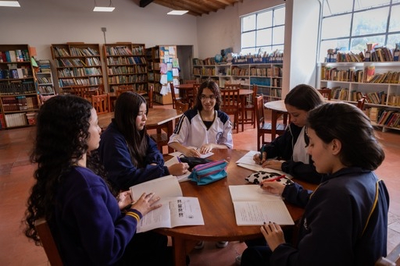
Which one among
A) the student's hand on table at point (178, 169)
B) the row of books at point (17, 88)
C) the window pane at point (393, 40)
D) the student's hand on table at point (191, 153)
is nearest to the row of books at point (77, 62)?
the row of books at point (17, 88)

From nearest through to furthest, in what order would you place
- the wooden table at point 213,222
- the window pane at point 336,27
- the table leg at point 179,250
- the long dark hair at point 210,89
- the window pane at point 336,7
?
the wooden table at point 213,222 → the table leg at point 179,250 → the long dark hair at point 210,89 → the window pane at point 336,7 → the window pane at point 336,27

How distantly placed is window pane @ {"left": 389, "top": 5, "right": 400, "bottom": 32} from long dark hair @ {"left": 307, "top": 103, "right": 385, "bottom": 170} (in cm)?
530

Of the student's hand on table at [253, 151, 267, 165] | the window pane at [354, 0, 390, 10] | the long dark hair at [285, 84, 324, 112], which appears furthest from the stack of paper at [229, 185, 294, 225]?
the window pane at [354, 0, 390, 10]

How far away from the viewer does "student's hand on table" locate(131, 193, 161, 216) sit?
3.42 ft

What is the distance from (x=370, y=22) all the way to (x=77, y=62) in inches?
303

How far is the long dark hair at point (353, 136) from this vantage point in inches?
29.4

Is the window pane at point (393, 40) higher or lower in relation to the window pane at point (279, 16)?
lower

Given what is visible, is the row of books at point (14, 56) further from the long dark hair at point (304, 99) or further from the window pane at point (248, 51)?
the long dark hair at point (304, 99)

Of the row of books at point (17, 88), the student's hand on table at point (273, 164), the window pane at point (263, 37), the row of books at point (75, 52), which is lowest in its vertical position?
the student's hand on table at point (273, 164)

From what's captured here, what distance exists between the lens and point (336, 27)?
→ 574cm

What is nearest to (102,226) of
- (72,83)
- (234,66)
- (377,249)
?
(377,249)

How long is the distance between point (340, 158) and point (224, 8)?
8880mm

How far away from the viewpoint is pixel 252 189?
1.22 m

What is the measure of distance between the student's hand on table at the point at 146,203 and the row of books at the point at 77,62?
7978 mm
